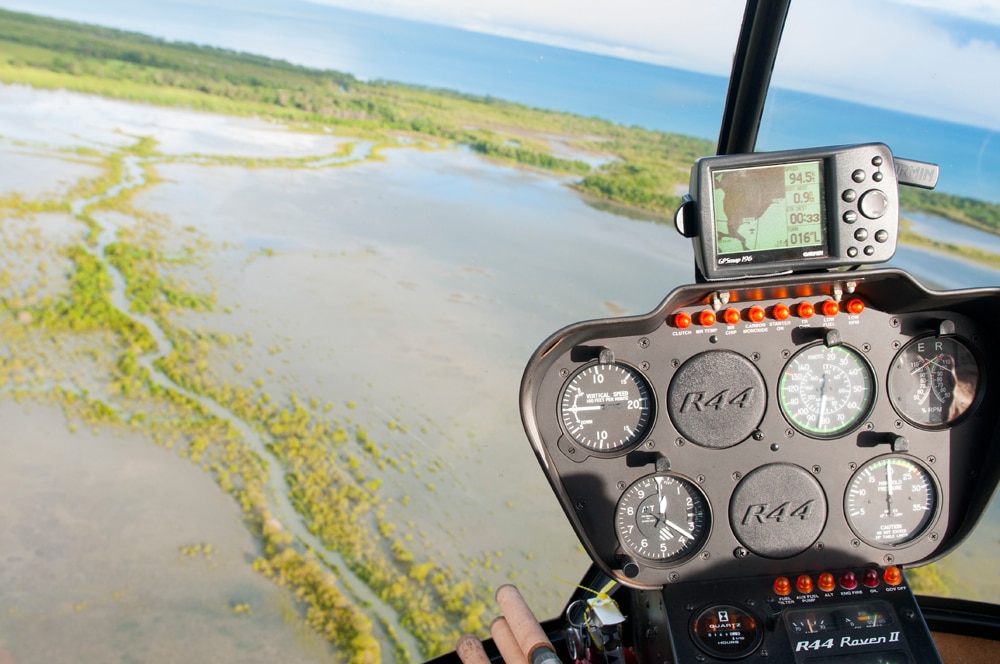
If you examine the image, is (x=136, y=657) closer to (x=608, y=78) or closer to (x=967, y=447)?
(x=967, y=447)

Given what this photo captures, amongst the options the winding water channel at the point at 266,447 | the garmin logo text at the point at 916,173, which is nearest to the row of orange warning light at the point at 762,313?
the garmin logo text at the point at 916,173

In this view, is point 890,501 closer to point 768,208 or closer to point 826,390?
point 826,390

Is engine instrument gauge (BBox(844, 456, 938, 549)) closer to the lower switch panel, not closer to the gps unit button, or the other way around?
the lower switch panel

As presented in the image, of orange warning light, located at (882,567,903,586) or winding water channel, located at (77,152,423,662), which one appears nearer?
orange warning light, located at (882,567,903,586)

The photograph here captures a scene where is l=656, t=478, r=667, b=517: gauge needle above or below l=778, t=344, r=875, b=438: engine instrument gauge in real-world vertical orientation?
below

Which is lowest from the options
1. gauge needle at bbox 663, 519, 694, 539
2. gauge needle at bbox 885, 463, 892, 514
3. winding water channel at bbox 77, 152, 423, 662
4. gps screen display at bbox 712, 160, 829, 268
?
winding water channel at bbox 77, 152, 423, 662

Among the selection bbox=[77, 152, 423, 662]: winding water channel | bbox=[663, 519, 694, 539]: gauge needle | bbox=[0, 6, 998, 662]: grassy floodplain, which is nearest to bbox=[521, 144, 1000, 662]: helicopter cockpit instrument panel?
bbox=[663, 519, 694, 539]: gauge needle
